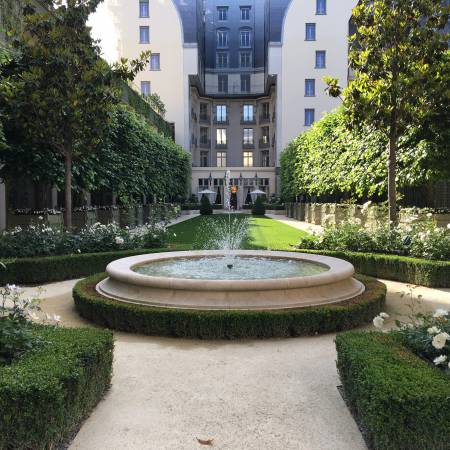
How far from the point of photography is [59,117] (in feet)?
40.2

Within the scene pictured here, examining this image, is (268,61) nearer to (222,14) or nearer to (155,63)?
(155,63)

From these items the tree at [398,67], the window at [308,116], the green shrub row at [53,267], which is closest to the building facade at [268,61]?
the window at [308,116]

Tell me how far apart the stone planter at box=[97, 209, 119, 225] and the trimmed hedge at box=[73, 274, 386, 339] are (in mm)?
14281

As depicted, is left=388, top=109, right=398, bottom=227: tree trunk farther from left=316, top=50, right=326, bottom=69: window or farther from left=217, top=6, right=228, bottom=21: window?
left=217, top=6, right=228, bottom=21: window

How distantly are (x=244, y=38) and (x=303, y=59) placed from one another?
16.8 m

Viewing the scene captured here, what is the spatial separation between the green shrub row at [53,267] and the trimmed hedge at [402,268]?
507cm

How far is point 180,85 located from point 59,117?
37.6 meters

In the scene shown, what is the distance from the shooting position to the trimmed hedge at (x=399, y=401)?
2.76 m

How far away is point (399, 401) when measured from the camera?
2.77 meters

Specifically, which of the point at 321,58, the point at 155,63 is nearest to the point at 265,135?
the point at 321,58

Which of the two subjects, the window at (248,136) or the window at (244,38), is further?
the window at (244,38)

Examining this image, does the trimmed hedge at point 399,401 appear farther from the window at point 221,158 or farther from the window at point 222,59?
the window at point 222,59

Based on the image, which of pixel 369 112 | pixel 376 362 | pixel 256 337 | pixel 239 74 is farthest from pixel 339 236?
pixel 239 74

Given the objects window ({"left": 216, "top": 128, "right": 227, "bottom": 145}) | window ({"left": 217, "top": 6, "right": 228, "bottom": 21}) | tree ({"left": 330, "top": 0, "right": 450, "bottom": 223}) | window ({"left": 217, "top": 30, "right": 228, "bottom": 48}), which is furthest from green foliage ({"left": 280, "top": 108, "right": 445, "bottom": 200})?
window ({"left": 217, "top": 6, "right": 228, "bottom": 21})
